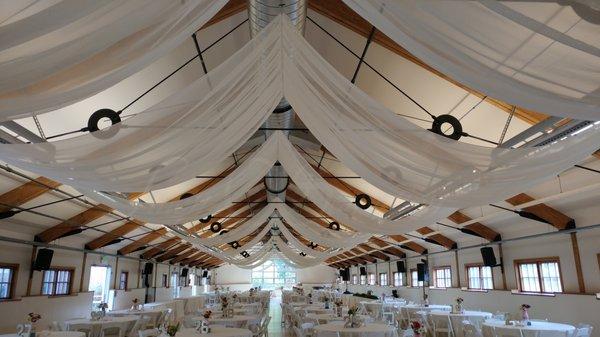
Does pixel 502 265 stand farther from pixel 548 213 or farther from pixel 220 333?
pixel 220 333

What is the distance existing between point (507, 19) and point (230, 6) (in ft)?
11.8

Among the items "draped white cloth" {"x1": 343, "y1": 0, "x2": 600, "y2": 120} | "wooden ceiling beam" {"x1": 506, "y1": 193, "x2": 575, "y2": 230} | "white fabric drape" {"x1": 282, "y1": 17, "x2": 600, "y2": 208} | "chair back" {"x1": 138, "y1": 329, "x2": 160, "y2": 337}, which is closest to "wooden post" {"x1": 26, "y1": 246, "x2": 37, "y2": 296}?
"chair back" {"x1": 138, "y1": 329, "x2": 160, "y2": 337}

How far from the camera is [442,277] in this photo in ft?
51.6

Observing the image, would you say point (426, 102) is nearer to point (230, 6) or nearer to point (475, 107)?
point (475, 107)

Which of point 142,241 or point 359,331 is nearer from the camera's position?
point 359,331

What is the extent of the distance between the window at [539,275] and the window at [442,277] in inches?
164

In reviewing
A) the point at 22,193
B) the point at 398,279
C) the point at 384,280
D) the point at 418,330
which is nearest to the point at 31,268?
the point at 22,193

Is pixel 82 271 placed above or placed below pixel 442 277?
above

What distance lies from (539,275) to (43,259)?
12199mm

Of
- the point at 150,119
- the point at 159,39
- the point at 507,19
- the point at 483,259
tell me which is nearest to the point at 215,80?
the point at 150,119

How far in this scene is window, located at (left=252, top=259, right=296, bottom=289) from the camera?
118ft

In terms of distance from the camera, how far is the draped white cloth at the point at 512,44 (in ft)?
7.57

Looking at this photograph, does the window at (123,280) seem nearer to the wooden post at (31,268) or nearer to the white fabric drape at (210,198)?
the wooden post at (31,268)

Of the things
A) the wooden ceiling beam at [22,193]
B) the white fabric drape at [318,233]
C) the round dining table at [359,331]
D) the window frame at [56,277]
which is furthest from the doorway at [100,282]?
the round dining table at [359,331]
